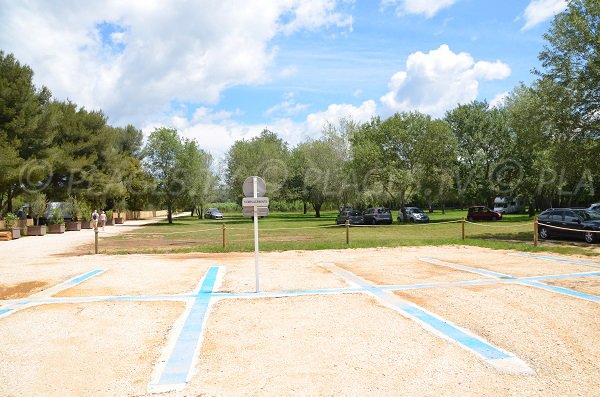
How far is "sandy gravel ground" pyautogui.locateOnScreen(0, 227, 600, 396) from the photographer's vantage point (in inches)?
165

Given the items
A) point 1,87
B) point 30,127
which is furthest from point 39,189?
point 1,87

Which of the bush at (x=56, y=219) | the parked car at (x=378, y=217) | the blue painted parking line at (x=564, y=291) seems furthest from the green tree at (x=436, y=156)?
the blue painted parking line at (x=564, y=291)

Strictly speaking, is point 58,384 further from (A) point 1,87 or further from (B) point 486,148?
(B) point 486,148

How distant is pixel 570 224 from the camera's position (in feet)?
62.8

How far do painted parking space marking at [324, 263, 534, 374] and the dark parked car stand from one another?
1346 cm

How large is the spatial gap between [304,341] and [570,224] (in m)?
18.2

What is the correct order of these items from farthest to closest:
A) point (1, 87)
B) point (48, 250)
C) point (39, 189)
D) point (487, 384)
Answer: point (39, 189)
point (1, 87)
point (48, 250)
point (487, 384)

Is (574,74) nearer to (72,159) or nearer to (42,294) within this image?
(42,294)

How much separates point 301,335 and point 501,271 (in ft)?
23.3

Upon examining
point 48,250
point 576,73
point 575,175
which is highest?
point 576,73

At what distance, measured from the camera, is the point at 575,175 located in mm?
22203

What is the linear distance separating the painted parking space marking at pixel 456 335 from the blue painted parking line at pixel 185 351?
3122 mm

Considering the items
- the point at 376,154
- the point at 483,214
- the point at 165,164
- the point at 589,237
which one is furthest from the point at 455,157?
the point at 165,164

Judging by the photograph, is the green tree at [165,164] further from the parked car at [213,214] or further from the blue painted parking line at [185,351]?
the blue painted parking line at [185,351]
